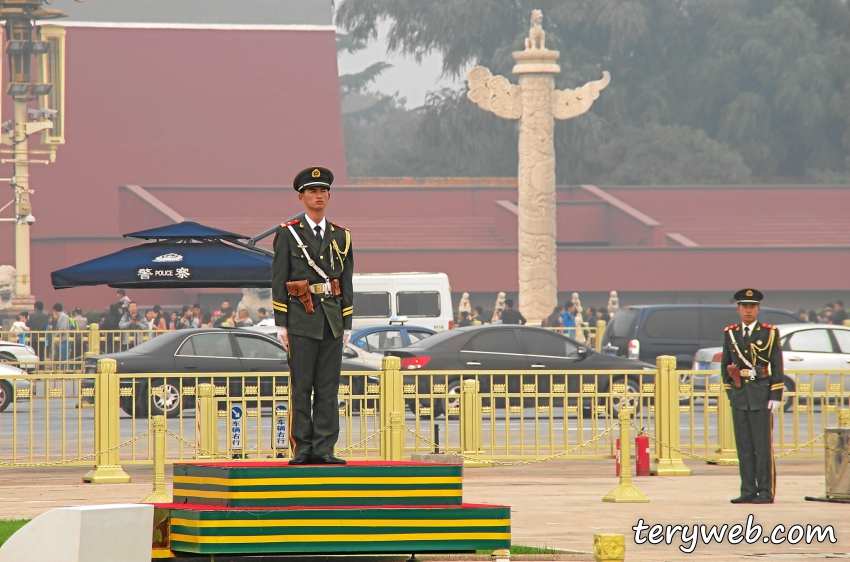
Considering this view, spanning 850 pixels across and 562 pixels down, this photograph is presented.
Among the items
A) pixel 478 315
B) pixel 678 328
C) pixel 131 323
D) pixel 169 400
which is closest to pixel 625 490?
pixel 169 400

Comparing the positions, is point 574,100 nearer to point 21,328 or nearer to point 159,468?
point 21,328

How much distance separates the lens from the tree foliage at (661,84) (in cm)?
5612

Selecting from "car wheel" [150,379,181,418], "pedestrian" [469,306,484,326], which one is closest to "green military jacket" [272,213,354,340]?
"car wheel" [150,379,181,418]

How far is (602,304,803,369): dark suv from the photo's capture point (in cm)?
2327

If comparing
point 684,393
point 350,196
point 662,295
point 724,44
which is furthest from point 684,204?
point 684,393

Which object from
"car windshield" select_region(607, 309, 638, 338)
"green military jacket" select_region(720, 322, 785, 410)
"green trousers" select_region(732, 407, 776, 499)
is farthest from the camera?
"car windshield" select_region(607, 309, 638, 338)

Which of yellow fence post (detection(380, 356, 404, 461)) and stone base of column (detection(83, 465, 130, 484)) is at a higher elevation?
yellow fence post (detection(380, 356, 404, 461))

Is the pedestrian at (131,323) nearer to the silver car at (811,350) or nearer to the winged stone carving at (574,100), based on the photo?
the silver car at (811,350)

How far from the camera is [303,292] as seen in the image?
307 inches

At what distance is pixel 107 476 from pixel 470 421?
3557mm

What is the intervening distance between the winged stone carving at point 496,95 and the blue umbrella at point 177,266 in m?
19.2

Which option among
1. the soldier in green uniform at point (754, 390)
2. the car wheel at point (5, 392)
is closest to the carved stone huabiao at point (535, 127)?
the car wheel at point (5, 392)

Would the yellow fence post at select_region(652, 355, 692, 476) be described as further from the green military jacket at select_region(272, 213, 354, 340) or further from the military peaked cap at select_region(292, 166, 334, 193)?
the military peaked cap at select_region(292, 166, 334, 193)

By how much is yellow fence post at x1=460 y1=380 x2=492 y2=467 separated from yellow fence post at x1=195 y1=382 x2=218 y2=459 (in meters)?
2.45
